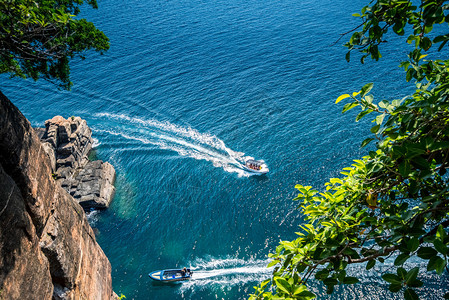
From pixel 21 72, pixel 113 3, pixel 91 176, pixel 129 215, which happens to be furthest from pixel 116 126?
pixel 113 3

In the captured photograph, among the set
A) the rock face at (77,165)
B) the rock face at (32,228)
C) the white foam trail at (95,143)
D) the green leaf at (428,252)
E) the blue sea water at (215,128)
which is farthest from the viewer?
the white foam trail at (95,143)

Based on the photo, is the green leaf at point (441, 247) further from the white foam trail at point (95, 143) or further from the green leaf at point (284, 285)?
the white foam trail at point (95, 143)

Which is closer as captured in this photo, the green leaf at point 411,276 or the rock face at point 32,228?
the green leaf at point 411,276

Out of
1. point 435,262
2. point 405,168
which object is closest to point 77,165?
point 405,168

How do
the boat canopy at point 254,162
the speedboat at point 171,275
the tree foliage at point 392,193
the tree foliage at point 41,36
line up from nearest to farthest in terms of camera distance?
1. the tree foliage at point 392,193
2. the tree foliage at point 41,36
3. the speedboat at point 171,275
4. the boat canopy at point 254,162

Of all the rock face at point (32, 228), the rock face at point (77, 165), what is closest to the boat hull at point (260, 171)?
the rock face at point (77, 165)

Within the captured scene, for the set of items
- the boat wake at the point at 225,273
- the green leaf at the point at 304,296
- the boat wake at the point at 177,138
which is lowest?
the boat wake at the point at 225,273

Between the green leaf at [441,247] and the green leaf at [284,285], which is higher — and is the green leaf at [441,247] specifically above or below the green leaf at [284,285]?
above

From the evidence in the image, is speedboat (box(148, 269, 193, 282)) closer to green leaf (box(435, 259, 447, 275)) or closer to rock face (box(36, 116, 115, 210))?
rock face (box(36, 116, 115, 210))

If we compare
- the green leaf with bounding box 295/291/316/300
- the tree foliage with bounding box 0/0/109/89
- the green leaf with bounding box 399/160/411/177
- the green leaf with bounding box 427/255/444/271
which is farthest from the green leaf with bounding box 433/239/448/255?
the tree foliage with bounding box 0/0/109/89
